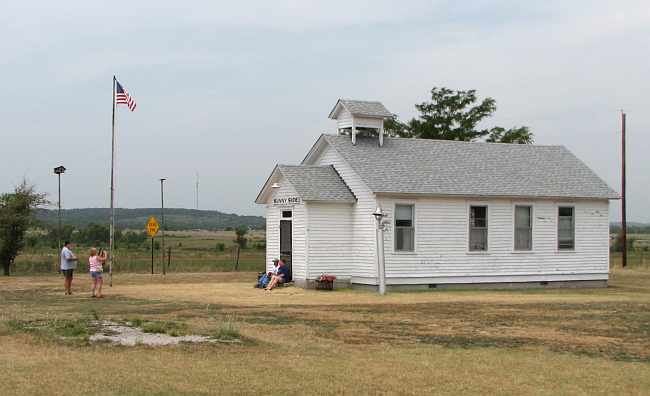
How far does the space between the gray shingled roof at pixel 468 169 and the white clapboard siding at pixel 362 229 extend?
18.8 inches

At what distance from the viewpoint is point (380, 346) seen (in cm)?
1584

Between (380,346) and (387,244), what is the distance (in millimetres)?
15042

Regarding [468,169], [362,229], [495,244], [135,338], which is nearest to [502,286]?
[495,244]

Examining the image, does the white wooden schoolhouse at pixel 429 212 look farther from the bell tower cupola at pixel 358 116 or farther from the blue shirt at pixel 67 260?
the blue shirt at pixel 67 260

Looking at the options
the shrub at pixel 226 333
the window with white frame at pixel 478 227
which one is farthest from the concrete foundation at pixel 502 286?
the shrub at pixel 226 333

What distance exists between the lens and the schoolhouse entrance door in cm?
3250

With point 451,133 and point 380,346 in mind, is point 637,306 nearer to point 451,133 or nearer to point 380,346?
point 380,346

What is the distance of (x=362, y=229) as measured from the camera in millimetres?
31109

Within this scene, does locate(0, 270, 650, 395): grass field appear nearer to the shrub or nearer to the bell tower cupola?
the shrub

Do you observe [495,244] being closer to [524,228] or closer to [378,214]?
[524,228]

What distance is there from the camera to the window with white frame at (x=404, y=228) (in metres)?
31.1

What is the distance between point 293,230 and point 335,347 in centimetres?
1636

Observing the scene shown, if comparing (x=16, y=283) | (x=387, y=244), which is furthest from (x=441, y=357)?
(x=16, y=283)

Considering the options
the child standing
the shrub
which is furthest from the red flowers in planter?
the shrub
